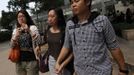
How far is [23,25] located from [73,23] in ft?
7.08

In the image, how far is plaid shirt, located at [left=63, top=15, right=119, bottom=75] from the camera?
4.02 meters

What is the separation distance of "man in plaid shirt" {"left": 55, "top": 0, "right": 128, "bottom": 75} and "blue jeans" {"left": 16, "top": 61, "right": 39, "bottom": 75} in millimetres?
2219

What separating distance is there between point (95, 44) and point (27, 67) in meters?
2.49

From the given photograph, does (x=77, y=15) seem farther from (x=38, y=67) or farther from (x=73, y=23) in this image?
(x=38, y=67)

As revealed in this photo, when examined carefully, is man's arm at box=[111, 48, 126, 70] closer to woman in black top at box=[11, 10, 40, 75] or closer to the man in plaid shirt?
the man in plaid shirt

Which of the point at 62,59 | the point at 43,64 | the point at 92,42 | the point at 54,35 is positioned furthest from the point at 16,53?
the point at 92,42

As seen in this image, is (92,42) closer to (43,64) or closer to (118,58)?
(118,58)

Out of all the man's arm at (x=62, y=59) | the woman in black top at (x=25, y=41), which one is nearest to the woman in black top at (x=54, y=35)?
the woman in black top at (x=25, y=41)

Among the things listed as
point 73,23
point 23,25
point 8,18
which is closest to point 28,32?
point 23,25

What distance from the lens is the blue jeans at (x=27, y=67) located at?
6324 mm

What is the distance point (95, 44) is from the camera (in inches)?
159

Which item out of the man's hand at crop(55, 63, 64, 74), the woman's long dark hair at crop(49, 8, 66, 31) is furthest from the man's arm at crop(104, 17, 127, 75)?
the woman's long dark hair at crop(49, 8, 66, 31)

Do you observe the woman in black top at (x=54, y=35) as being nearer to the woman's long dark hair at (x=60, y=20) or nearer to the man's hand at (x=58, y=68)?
the woman's long dark hair at (x=60, y=20)

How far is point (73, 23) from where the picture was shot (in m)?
4.20
